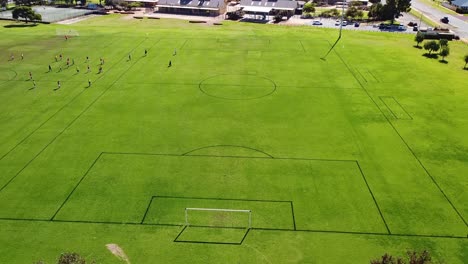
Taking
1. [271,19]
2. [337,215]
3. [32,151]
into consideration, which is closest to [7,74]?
[32,151]

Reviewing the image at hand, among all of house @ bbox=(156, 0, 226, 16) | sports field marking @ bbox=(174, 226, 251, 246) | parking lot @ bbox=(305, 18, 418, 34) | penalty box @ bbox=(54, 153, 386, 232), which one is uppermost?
house @ bbox=(156, 0, 226, 16)

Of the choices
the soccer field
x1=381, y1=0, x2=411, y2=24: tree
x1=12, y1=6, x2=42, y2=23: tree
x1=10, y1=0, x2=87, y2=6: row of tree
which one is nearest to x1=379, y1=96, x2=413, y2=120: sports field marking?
the soccer field

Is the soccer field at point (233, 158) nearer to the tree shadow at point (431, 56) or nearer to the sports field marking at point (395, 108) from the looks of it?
the sports field marking at point (395, 108)

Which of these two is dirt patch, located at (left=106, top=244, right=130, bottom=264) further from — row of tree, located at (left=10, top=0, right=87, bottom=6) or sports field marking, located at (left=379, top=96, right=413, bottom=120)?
row of tree, located at (left=10, top=0, right=87, bottom=6)

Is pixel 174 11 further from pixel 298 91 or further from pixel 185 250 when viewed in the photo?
pixel 185 250

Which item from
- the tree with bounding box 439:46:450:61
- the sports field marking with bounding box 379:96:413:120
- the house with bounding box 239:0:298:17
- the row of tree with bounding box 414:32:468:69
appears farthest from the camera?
the house with bounding box 239:0:298:17

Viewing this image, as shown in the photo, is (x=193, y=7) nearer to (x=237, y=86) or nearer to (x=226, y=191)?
(x=237, y=86)

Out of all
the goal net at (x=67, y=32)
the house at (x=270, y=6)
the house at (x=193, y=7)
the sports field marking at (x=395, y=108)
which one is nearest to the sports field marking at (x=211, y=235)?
the sports field marking at (x=395, y=108)
